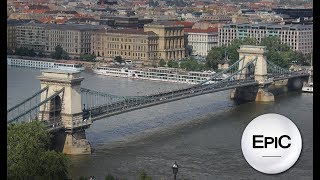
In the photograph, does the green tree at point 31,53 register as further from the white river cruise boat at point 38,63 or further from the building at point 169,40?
the building at point 169,40

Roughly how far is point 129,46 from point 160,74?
3.09 meters

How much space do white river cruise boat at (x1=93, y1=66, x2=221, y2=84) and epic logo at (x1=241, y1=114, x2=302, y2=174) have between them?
12028 mm

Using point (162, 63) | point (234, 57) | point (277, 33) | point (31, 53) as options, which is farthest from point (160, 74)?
point (277, 33)

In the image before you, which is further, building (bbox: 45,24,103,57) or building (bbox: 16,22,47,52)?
building (bbox: 16,22,47,52)

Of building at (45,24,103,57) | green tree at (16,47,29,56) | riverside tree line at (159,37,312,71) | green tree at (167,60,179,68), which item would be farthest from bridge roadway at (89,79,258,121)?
green tree at (16,47,29,56)

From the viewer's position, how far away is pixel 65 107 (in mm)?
7285

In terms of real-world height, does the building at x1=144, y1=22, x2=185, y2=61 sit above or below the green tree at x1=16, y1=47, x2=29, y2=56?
above

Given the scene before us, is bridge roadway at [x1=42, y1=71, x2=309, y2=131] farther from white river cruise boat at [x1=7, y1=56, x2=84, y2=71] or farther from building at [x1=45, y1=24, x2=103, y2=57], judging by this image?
building at [x1=45, y1=24, x2=103, y2=57]

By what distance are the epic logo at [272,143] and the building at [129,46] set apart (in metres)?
14.9

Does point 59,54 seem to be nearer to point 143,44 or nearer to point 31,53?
point 31,53

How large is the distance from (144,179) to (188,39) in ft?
51.0

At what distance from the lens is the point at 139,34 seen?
685 inches

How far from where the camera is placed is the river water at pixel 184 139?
623cm

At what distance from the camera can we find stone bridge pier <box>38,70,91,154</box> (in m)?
7.15
